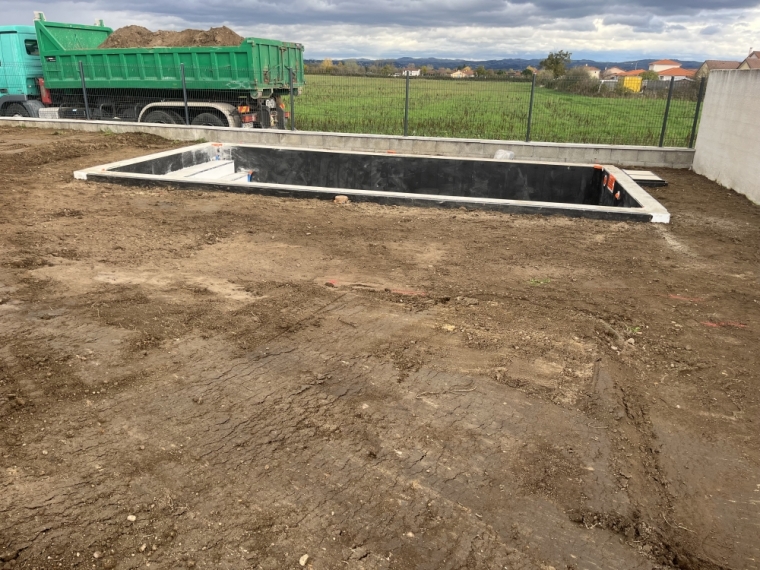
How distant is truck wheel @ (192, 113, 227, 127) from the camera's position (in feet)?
47.7

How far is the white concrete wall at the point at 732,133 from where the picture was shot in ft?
30.1

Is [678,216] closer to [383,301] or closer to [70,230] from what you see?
[383,301]

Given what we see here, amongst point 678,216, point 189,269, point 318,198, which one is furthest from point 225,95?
point 678,216

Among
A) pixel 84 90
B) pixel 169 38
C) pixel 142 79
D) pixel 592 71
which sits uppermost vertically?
pixel 169 38

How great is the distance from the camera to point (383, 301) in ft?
17.0

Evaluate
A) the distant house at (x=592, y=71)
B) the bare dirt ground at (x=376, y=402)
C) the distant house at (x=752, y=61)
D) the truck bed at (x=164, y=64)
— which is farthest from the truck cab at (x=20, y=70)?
the distant house at (x=752, y=61)

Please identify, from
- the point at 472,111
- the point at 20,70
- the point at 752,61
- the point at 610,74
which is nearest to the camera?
the point at 20,70

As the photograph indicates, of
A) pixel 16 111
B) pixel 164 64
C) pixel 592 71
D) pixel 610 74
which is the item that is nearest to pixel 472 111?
pixel 164 64

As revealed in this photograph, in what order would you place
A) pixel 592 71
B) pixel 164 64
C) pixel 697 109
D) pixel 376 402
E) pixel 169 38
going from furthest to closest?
1. pixel 592 71
2. pixel 169 38
3. pixel 164 64
4. pixel 697 109
5. pixel 376 402

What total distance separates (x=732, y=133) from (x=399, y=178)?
5.97 meters

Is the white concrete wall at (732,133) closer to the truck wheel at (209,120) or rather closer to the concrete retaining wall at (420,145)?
the concrete retaining wall at (420,145)

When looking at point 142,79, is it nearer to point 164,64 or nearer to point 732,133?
point 164,64

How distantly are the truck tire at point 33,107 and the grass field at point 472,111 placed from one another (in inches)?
290

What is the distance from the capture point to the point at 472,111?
54.1 ft
